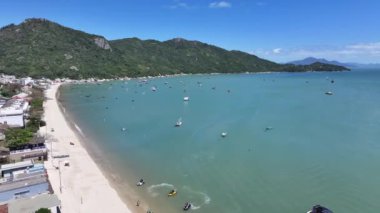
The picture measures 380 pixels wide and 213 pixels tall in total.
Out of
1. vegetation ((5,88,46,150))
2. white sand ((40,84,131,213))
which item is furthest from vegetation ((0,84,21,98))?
white sand ((40,84,131,213))

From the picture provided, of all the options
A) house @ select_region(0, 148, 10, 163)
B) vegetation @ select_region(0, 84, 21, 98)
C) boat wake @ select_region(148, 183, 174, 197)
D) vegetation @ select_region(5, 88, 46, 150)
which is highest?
vegetation @ select_region(0, 84, 21, 98)

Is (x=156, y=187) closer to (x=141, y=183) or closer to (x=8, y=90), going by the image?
(x=141, y=183)

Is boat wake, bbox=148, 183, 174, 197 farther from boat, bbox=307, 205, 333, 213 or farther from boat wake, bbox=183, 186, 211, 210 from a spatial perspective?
boat, bbox=307, 205, 333, 213

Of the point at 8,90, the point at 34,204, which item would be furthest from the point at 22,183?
the point at 8,90

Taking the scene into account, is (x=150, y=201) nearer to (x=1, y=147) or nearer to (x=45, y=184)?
(x=45, y=184)

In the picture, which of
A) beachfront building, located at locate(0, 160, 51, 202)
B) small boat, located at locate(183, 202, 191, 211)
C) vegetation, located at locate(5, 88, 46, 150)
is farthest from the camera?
vegetation, located at locate(5, 88, 46, 150)

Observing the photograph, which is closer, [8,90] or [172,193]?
[172,193]
